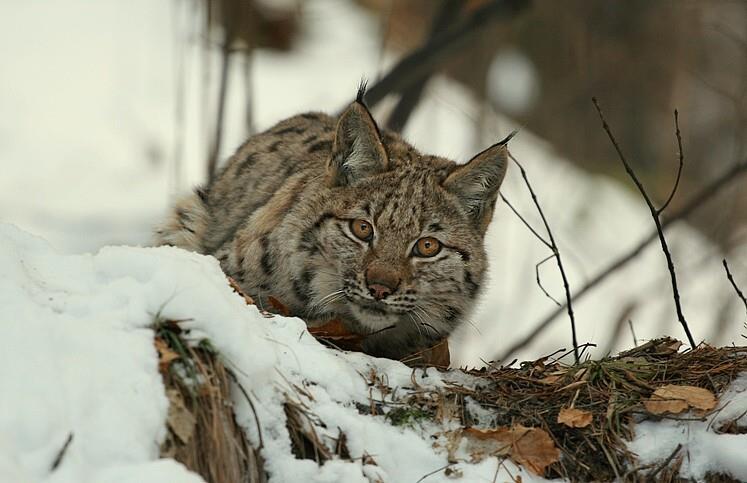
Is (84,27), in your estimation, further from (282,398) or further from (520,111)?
(282,398)

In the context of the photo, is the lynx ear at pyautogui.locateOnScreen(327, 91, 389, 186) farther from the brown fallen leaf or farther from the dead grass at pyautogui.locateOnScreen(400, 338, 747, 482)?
the dead grass at pyautogui.locateOnScreen(400, 338, 747, 482)

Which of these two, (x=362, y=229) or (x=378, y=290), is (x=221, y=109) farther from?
(x=378, y=290)

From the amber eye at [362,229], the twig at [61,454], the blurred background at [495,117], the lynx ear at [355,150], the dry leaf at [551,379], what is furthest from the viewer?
the blurred background at [495,117]

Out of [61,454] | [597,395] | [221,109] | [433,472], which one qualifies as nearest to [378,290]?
[597,395]

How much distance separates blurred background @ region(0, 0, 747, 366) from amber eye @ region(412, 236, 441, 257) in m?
5.46

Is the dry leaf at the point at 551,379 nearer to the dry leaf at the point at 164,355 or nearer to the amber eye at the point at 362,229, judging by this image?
the amber eye at the point at 362,229

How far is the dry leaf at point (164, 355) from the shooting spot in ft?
11.4

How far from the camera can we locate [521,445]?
157 inches

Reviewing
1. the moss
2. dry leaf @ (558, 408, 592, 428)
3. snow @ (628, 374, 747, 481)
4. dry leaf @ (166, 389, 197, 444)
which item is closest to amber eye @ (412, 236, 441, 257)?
the moss

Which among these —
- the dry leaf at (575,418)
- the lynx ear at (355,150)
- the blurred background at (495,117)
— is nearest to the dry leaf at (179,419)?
the dry leaf at (575,418)

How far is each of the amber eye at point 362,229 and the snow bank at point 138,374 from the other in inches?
37.3

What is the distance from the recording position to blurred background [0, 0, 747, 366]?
11.6m

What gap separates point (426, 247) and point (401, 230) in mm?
162

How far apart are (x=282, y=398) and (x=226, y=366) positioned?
0.82 feet
